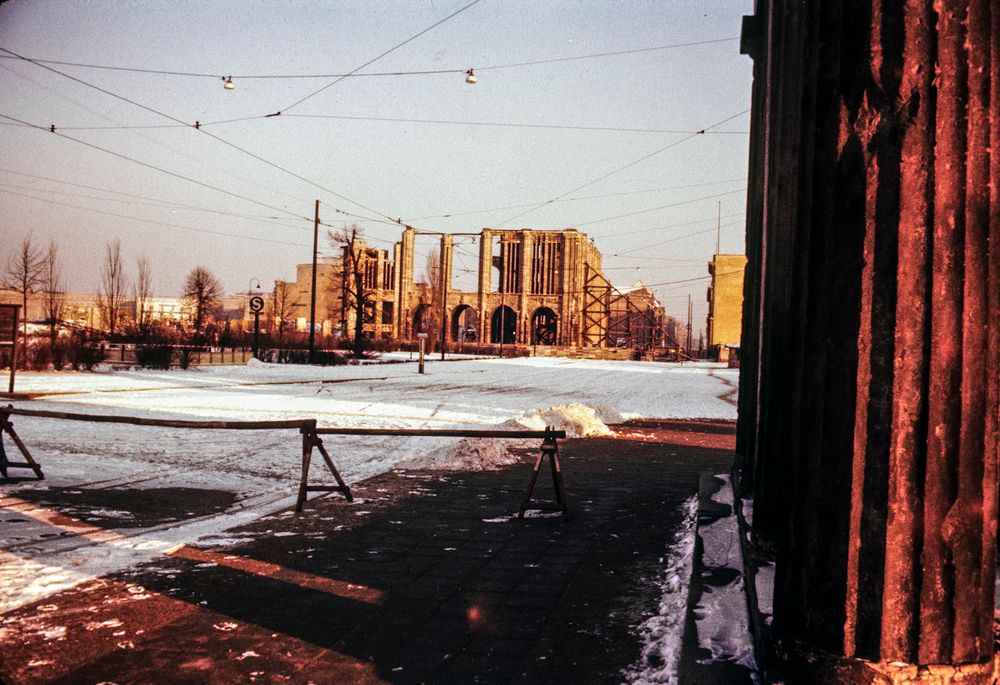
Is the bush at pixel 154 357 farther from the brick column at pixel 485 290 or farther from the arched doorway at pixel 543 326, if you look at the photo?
the arched doorway at pixel 543 326

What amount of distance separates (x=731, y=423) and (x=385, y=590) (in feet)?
36.7

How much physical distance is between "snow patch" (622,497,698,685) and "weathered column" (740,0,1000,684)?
1.08m

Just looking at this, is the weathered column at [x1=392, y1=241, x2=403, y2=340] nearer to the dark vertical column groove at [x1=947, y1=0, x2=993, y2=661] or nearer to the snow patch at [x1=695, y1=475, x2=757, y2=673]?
the snow patch at [x1=695, y1=475, x2=757, y2=673]

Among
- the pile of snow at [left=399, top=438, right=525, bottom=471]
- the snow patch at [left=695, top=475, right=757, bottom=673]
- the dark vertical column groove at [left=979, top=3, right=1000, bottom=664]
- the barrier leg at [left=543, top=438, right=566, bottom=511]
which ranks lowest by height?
the pile of snow at [left=399, top=438, right=525, bottom=471]

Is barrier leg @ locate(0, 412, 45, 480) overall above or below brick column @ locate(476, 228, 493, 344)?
below

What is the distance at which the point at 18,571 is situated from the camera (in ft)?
14.6

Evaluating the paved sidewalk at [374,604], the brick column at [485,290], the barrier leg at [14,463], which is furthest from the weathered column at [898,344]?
the brick column at [485,290]

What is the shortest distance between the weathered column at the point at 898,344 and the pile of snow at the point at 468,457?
673 cm

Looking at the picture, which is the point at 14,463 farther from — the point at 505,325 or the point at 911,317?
the point at 505,325

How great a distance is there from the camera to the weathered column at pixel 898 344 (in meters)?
2.03

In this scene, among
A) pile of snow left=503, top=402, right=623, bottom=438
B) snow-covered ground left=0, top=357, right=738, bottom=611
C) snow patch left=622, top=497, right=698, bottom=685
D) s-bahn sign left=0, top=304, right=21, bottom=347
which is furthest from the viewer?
s-bahn sign left=0, top=304, right=21, bottom=347

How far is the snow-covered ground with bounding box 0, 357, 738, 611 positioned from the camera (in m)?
5.07

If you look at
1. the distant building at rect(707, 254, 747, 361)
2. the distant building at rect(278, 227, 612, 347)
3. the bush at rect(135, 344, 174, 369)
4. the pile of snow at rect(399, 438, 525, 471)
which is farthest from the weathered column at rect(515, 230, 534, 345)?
the pile of snow at rect(399, 438, 525, 471)

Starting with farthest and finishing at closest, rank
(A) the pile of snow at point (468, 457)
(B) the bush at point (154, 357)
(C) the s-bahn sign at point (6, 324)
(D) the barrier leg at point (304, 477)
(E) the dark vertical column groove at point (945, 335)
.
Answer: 1. (B) the bush at point (154, 357)
2. (C) the s-bahn sign at point (6, 324)
3. (A) the pile of snow at point (468, 457)
4. (D) the barrier leg at point (304, 477)
5. (E) the dark vertical column groove at point (945, 335)
